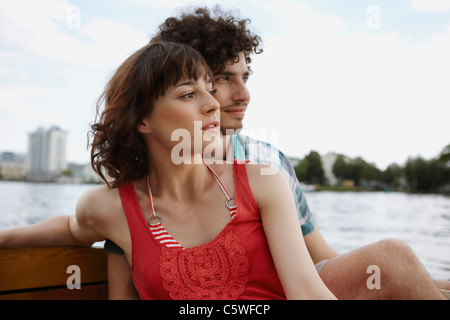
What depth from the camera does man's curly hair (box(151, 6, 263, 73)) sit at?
2.75 metres

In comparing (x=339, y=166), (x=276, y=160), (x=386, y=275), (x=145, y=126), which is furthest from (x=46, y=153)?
(x=386, y=275)

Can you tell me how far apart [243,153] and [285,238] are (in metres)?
1.26

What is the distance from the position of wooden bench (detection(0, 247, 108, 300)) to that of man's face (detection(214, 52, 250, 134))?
1260mm

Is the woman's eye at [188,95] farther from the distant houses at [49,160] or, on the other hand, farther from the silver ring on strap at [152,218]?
the distant houses at [49,160]

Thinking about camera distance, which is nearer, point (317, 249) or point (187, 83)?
point (187, 83)

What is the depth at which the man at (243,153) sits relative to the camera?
1.79 m

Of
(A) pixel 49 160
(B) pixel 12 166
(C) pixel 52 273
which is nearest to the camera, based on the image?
(C) pixel 52 273

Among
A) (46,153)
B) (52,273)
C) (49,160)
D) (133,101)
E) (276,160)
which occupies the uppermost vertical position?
(46,153)

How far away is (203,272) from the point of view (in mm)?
1688

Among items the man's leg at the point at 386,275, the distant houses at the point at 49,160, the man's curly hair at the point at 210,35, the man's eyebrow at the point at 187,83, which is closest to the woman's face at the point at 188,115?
the man's eyebrow at the point at 187,83

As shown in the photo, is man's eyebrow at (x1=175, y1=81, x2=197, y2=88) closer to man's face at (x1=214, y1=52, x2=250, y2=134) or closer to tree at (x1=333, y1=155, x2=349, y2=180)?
man's face at (x1=214, y1=52, x2=250, y2=134)

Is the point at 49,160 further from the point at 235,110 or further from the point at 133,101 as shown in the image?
the point at 133,101

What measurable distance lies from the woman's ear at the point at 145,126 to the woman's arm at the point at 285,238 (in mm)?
509
